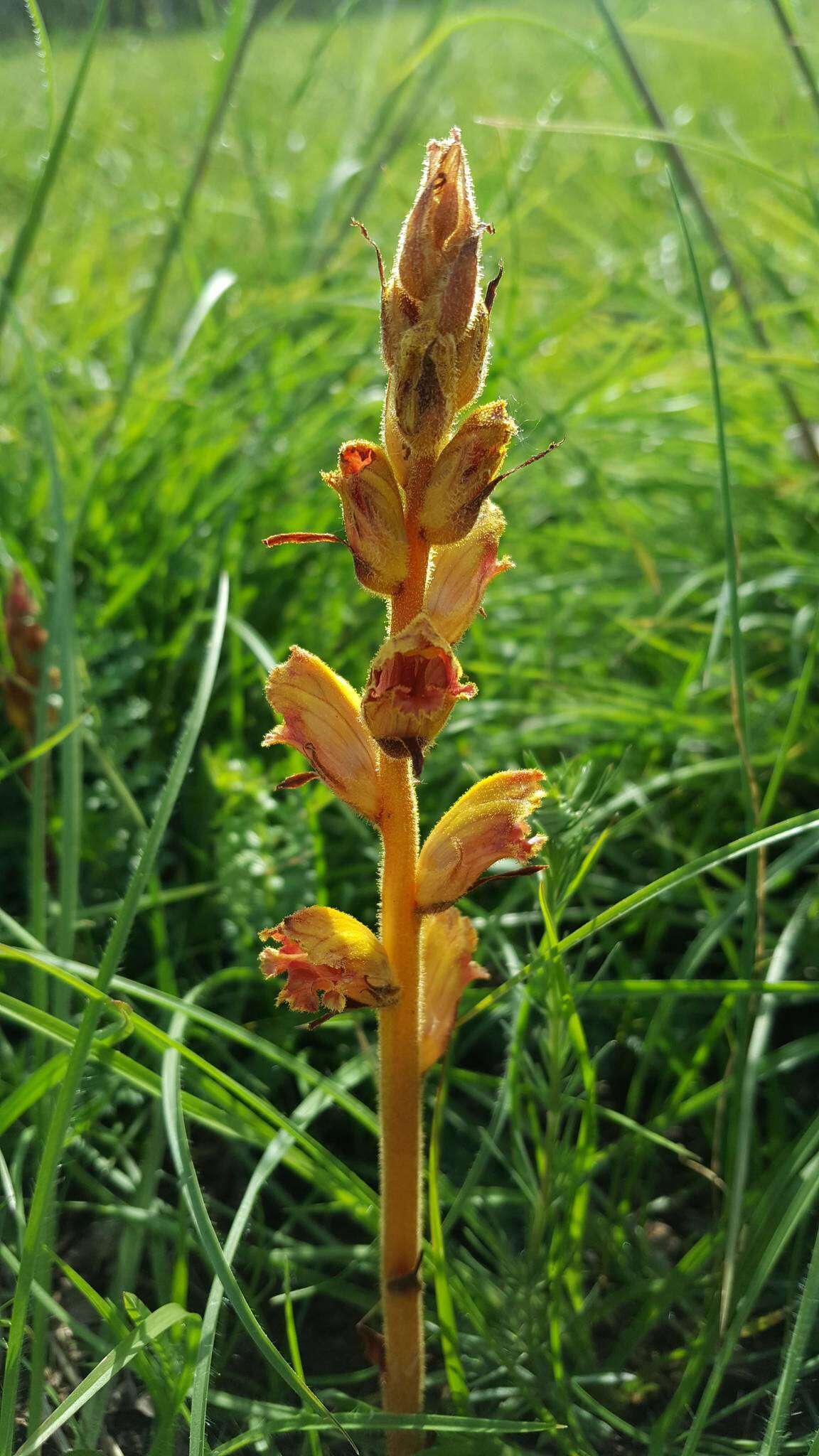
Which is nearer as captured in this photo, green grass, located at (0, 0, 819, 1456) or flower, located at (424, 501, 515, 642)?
flower, located at (424, 501, 515, 642)

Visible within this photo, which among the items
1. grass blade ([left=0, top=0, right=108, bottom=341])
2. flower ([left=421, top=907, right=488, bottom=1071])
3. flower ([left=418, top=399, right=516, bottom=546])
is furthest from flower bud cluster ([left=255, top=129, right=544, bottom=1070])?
grass blade ([left=0, top=0, right=108, bottom=341])

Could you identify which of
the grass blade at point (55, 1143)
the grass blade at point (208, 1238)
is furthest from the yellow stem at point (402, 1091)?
the grass blade at point (55, 1143)

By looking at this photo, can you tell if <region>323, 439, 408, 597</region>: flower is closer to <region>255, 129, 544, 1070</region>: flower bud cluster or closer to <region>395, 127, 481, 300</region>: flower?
<region>255, 129, 544, 1070</region>: flower bud cluster

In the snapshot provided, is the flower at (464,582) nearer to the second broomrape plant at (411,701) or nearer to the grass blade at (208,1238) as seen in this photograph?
the second broomrape plant at (411,701)

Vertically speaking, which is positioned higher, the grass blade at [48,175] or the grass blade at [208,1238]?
the grass blade at [48,175]

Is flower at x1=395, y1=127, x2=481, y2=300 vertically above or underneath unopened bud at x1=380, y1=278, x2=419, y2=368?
above

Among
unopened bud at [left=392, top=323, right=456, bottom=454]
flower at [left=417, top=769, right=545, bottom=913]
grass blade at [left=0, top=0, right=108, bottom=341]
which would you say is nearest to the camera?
unopened bud at [left=392, top=323, right=456, bottom=454]

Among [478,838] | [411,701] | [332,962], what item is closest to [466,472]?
[411,701]
